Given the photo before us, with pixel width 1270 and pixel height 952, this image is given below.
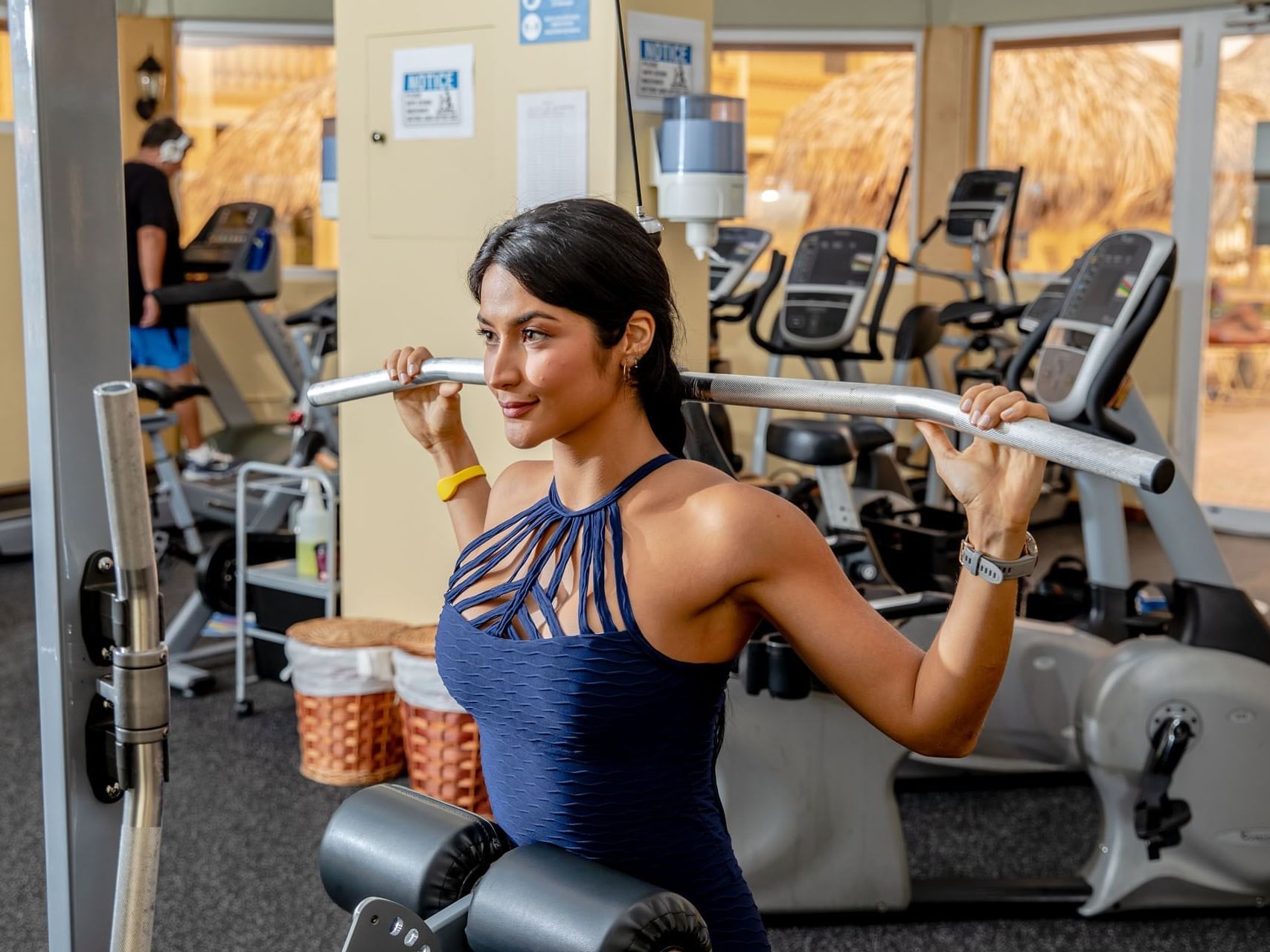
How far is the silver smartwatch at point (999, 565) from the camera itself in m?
1.21

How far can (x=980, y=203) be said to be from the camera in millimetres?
5738

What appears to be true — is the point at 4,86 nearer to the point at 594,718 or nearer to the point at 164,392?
the point at 164,392

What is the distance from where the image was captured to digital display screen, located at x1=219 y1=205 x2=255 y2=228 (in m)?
5.83

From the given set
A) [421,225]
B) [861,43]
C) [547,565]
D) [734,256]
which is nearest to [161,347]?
[734,256]

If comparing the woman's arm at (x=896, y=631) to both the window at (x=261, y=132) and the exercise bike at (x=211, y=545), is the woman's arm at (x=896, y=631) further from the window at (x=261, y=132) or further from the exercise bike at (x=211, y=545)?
the window at (x=261, y=132)

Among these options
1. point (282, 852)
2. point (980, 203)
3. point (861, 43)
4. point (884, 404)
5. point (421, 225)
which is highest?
point (861, 43)

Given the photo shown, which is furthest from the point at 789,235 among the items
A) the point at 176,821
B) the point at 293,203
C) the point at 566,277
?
the point at 566,277

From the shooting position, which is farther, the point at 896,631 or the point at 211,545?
the point at 211,545

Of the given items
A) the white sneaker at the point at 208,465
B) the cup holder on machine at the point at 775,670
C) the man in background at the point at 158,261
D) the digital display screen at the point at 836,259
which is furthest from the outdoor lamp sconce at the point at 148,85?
the cup holder on machine at the point at 775,670

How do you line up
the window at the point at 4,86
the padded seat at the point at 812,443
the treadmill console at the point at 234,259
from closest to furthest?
the padded seat at the point at 812,443 < the treadmill console at the point at 234,259 < the window at the point at 4,86

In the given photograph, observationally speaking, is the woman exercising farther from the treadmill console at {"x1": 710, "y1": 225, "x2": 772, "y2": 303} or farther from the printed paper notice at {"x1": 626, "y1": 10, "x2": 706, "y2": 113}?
the treadmill console at {"x1": 710, "y1": 225, "x2": 772, "y2": 303}

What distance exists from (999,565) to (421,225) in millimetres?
2329

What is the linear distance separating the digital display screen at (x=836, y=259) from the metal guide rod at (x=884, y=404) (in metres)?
3.64

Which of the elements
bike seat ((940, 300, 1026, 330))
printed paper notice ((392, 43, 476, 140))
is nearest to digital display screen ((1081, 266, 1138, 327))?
printed paper notice ((392, 43, 476, 140))
